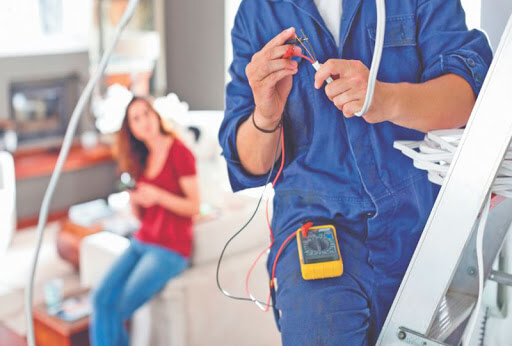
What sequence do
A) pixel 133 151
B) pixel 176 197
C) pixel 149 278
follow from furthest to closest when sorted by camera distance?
pixel 133 151
pixel 176 197
pixel 149 278

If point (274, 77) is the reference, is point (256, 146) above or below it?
below

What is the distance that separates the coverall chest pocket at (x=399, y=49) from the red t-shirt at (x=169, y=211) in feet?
6.40

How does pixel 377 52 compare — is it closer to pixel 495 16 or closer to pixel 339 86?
pixel 339 86

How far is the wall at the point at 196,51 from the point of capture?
5539mm

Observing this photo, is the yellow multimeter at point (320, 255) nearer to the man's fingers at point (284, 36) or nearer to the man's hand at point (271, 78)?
the man's hand at point (271, 78)

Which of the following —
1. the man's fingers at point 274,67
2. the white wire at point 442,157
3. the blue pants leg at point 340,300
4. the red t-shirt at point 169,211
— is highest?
the man's fingers at point 274,67

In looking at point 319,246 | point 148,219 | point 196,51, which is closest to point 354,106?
point 319,246

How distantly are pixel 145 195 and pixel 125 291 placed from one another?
1.40ft

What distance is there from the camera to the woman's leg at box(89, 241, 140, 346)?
2709 mm

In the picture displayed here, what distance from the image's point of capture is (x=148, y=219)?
296 centimetres

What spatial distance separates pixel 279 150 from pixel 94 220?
322 centimetres

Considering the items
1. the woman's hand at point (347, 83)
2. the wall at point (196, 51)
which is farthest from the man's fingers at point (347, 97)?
the wall at point (196, 51)

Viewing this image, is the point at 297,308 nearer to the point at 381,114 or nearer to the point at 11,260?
the point at 381,114

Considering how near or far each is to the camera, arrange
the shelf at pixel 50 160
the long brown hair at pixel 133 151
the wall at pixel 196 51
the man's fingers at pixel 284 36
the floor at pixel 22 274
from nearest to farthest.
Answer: the man's fingers at pixel 284 36
the long brown hair at pixel 133 151
the floor at pixel 22 274
the shelf at pixel 50 160
the wall at pixel 196 51
